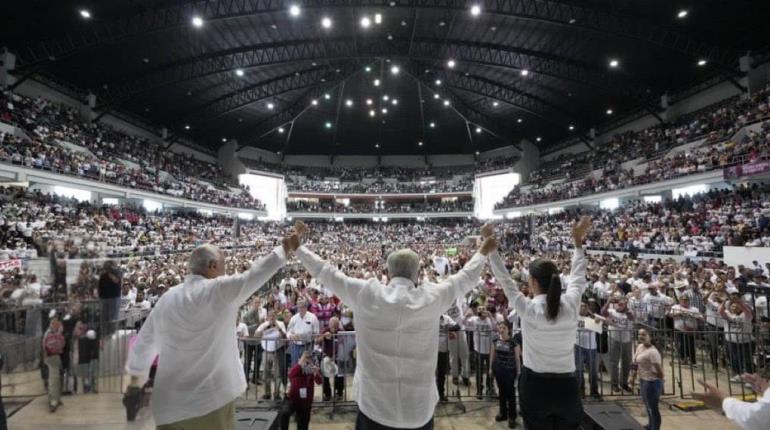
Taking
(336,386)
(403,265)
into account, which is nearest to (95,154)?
(336,386)

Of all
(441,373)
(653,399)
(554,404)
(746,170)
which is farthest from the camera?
(746,170)

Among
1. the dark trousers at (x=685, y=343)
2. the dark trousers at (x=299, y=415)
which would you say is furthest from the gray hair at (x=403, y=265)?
the dark trousers at (x=685, y=343)

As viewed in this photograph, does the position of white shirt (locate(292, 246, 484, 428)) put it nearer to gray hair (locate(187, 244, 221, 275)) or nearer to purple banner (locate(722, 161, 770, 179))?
gray hair (locate(187, 244, 221, 275))

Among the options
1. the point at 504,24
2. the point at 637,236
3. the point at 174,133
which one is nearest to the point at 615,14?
the point at 504,24

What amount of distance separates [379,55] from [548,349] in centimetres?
2451

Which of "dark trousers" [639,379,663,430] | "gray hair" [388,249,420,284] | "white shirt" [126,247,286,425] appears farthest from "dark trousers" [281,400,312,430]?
"dark trousers" [639,379,663,430]

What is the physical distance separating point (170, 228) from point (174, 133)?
519 inches

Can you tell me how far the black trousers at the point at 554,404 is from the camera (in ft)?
8.09

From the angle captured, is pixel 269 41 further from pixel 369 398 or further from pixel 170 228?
pixel 369 398

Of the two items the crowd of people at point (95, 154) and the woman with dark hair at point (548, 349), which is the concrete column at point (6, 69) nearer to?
the crowd of people at point (95, 154)

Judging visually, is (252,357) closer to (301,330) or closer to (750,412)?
(301,330)

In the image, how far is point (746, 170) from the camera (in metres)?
15.8

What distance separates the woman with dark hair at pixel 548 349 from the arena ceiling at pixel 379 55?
17979mm

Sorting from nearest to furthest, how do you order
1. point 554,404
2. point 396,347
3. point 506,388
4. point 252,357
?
point 396,347 → point 554,404 → point 506,388 → point 252,357
